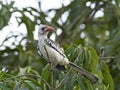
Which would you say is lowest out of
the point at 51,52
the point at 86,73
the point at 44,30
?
the point at 86,73

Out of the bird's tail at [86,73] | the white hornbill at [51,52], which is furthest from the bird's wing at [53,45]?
the bird's tail at [86,73]

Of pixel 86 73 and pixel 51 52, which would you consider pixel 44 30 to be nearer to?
pixel 51 52

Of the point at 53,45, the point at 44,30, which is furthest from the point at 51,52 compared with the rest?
the point at 44,30

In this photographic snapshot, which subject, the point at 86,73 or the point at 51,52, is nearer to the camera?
the point at 86,73

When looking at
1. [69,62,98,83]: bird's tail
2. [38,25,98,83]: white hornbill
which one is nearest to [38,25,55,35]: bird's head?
[38,25,98,83]: white hornbill

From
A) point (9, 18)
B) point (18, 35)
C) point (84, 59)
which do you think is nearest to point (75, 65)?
point (84, 59)

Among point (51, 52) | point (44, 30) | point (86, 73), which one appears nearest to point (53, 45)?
point (51, 52)

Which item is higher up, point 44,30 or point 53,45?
point 44,30

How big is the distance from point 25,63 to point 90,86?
2.12 m

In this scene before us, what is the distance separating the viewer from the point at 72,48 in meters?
3.53

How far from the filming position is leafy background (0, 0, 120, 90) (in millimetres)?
3434

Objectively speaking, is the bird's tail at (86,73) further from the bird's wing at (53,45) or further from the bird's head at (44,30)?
the bird's head at (44,30)

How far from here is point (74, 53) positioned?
3.50 meters

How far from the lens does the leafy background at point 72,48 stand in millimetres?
3434
